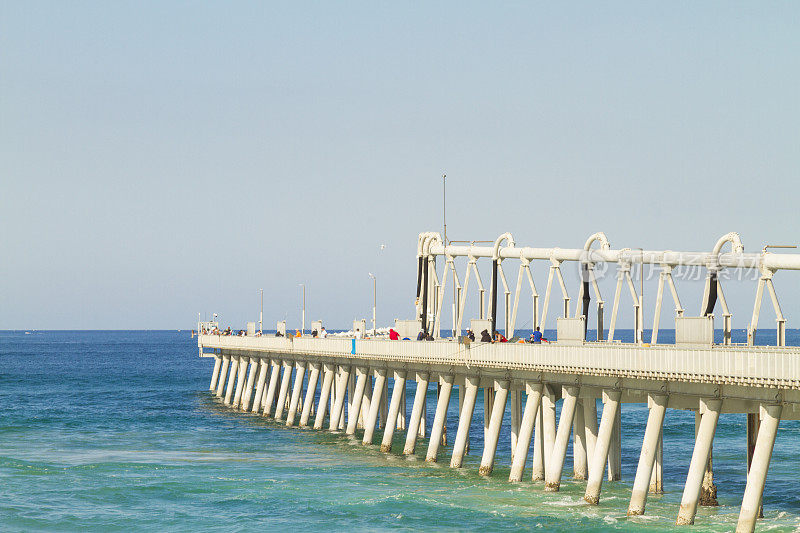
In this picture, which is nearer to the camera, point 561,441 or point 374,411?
point 561,441

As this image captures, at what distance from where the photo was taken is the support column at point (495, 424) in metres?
45.5

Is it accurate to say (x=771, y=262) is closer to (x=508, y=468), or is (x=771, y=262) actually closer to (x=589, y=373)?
(x=589, y=373)

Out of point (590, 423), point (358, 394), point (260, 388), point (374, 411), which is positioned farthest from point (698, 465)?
point (260, 388)

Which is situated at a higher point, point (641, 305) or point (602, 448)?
point (641, 305)

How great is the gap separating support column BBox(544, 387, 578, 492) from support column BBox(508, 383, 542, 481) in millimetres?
1710

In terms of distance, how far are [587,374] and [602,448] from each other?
306cm

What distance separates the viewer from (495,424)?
45.5 meters

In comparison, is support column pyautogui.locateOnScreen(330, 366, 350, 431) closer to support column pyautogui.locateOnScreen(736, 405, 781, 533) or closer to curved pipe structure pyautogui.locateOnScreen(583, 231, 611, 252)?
curved pipe structure pyautogui.locateOnScreen(583, 231, 611, 252)

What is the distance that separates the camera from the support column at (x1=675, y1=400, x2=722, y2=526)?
32.0 meters

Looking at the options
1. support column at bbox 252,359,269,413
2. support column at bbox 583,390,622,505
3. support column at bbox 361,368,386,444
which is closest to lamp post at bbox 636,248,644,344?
support column at bbox 583,390,622,505

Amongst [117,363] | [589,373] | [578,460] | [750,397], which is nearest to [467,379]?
[578,460]

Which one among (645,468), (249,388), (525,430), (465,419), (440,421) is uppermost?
(525,430)

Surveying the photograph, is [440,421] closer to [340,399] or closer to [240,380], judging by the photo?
[340,399]

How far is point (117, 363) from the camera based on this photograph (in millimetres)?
192625
